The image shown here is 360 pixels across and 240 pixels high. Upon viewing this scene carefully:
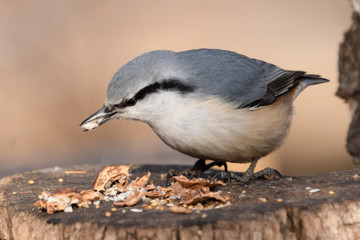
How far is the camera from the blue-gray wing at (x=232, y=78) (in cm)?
337

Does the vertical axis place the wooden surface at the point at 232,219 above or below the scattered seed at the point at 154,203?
below

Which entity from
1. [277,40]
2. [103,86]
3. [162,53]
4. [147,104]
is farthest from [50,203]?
[277,40]

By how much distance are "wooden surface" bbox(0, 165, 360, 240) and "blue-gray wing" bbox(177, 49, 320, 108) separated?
25.8 inches

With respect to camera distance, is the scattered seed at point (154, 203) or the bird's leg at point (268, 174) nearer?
the scattered seed at point (154, 203)

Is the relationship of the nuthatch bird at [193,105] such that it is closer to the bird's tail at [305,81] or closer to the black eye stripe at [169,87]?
the black eye stripe at [169,87]

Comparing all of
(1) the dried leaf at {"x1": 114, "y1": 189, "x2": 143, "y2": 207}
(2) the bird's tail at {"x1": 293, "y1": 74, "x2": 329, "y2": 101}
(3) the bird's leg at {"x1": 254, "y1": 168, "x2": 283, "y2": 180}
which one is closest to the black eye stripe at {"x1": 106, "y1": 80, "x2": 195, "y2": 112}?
(1) the dried leaf at {"x1": 114, "y1": 189, "x2": 143, "y2": 207}

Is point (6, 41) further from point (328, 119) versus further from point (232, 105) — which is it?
point (232, 105)

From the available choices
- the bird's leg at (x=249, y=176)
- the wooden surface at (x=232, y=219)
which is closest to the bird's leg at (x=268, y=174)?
the bird's leg at (x=249, y=176)

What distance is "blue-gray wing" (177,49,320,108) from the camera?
337 cm

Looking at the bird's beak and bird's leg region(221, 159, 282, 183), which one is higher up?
the bird's beak

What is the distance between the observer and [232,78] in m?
3.49

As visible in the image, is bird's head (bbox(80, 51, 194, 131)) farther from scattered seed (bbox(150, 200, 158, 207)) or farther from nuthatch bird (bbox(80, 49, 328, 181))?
scattered seed (bbox(150, 200, 158, 207))

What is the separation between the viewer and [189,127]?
10.7 ft

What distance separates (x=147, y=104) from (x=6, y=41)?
5071 millimetres
